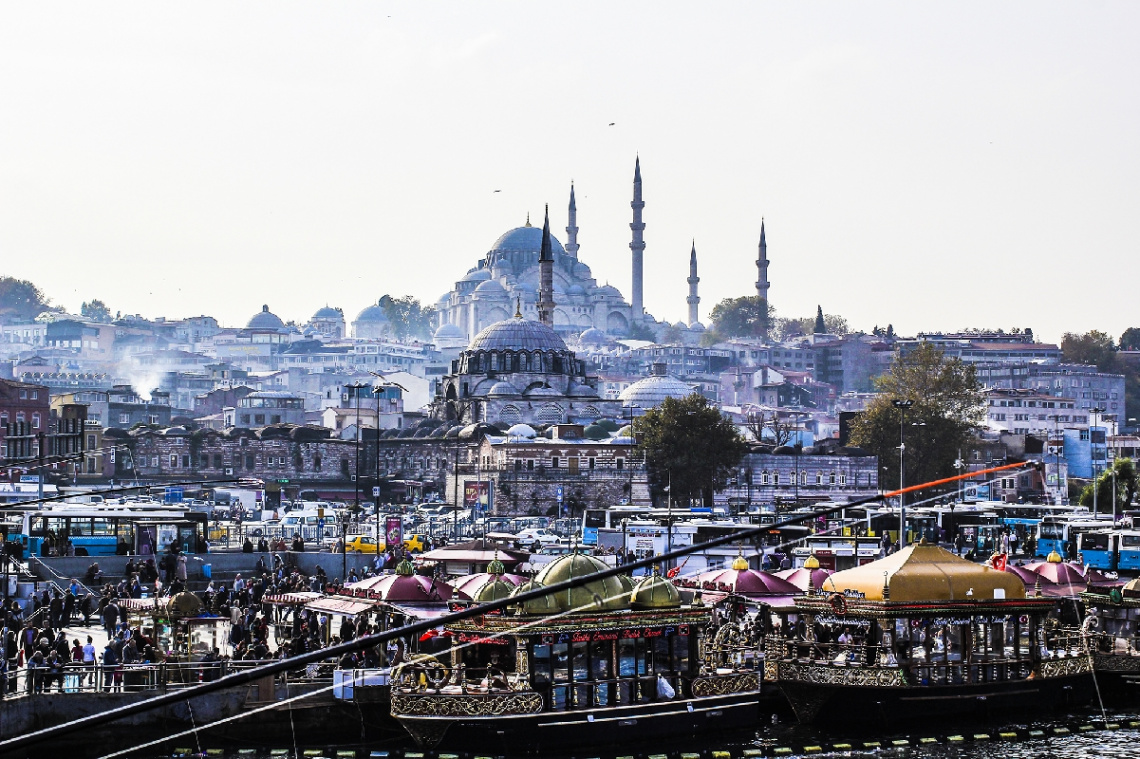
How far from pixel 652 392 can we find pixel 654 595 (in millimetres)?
75975

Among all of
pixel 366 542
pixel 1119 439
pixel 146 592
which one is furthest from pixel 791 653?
pixel 1119 439

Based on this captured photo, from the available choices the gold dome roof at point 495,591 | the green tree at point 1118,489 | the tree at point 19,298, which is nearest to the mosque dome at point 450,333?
the tree at point 19,298

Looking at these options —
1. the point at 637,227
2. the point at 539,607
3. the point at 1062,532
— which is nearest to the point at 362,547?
the point at 1062,532

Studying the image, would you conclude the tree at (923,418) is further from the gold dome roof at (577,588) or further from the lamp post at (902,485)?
the gold dome roof at (577,588)

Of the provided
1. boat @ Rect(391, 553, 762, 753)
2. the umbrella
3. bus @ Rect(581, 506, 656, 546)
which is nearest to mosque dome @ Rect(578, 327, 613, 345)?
bus @ Rect(581, 506, 656, 546)

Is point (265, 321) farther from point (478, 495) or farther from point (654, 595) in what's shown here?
point (654, 595)

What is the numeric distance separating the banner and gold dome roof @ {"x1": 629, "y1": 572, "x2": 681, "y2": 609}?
21.2 meters

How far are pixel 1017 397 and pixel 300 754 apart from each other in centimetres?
8465

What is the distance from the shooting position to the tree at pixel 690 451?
66925mm

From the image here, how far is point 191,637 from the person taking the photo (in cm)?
2055

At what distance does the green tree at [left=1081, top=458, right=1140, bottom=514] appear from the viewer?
58.1 metres

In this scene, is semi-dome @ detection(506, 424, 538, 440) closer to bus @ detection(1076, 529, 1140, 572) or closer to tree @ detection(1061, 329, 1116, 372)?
bus @ detection(1076, 529, 1140, 572)

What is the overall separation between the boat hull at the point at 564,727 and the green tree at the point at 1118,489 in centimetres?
4082

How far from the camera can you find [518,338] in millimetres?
89000
